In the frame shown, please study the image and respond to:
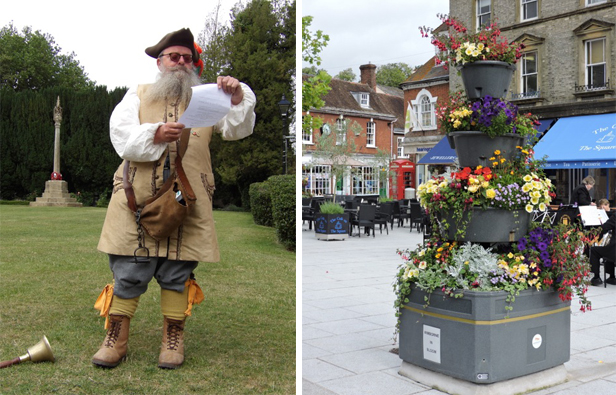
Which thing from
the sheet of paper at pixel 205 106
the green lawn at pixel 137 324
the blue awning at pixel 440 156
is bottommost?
the green lawn at pixel 137 324

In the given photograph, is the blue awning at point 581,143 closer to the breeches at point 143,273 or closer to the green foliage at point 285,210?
the green foliage at point 285,210

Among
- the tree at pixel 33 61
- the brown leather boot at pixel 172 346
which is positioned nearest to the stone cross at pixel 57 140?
the tree at pixel 33 61

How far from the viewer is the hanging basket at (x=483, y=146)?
4.54 m

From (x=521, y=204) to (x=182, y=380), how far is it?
247 cm

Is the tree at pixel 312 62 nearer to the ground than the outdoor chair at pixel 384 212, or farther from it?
farther from it

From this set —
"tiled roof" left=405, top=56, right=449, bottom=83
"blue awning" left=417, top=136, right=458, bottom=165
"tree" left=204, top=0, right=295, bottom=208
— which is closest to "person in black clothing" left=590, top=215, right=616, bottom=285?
"tree" left=204, top=0, right=295, bottom=208

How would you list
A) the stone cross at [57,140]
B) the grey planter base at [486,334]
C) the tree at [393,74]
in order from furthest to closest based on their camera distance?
the tree at [393,74] < the stone cross at [57,140] < the grey planter base at [486,334]

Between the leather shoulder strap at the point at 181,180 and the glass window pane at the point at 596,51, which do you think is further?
the glass window pane at the point at 596,51

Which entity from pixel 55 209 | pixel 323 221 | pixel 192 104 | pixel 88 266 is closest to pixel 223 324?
pixel 192 104

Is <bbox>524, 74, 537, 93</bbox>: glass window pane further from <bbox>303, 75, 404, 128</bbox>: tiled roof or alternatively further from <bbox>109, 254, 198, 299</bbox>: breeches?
<bbox>109, 254, 198, 299</bbox>: breeches

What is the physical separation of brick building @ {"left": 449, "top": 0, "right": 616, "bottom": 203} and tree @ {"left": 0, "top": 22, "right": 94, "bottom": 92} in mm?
16517

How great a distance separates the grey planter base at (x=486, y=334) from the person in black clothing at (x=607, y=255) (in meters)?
4.66

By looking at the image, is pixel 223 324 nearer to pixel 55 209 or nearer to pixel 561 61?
pixel 55 209

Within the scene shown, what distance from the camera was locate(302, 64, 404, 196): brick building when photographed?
118 ft
